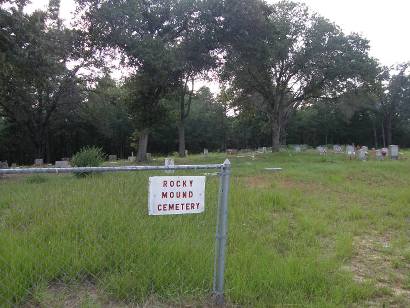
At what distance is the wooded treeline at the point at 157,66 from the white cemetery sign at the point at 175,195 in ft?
45.7

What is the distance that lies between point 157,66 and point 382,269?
18547 mm

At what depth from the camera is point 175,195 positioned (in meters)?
3.91

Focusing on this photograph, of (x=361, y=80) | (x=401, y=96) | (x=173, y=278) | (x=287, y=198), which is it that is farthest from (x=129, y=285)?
(x=401, y=96)

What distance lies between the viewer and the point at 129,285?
165 inches

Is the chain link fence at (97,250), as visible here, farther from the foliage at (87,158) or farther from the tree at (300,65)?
the tree at (300,65)

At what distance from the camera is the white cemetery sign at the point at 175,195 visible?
12.4 feet

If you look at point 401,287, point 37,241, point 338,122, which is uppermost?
point 338,122

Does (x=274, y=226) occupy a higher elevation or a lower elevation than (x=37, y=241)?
lower

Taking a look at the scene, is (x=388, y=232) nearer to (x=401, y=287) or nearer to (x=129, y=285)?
(x=401, y=287)

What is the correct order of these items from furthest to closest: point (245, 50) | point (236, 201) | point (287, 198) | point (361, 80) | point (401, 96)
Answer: point (401, 96), point (361, 80), point (245, 50), point (287, 198), point (236, 201)

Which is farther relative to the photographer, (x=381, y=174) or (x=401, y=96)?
(x=401, y=96)

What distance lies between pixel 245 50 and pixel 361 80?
42.4 ft

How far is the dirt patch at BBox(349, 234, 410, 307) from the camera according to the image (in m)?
4.75

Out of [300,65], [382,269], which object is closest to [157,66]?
[300,65]
